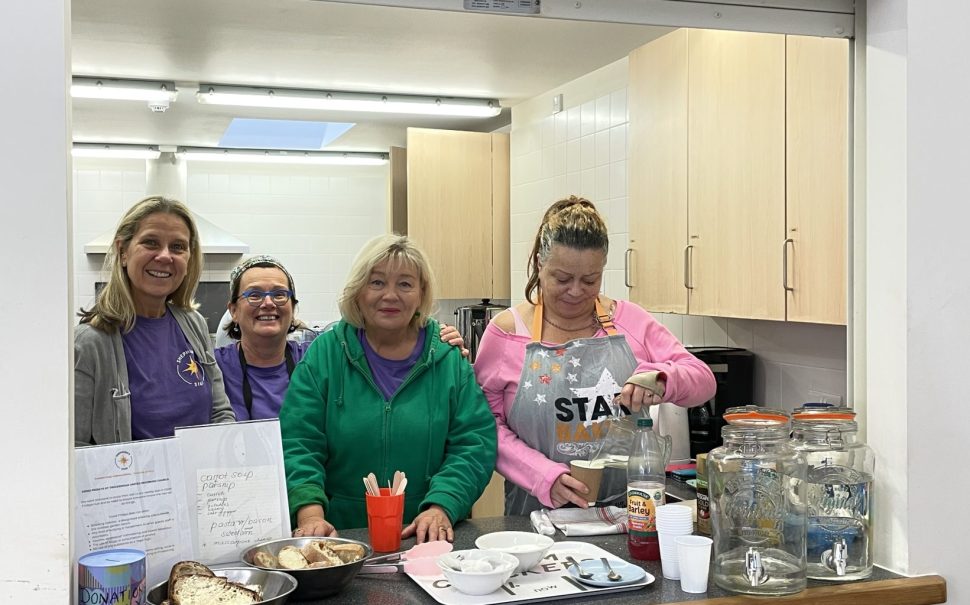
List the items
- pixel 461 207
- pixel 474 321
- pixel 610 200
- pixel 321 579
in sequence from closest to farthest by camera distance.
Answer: pixel 321 579, pixel 610 200, pixel 474 321, pixel 461 207

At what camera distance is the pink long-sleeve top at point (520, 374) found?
2.15 meters

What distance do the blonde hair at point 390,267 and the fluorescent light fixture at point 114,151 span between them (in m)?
4.95

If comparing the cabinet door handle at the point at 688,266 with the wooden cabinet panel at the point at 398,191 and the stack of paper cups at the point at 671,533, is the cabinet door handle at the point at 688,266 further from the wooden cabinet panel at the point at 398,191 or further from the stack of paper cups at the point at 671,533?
the wooden cabinet panel at the point at 398,191

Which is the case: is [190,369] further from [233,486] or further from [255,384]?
[233,486]

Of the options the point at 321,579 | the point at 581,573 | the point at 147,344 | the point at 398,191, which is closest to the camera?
the point at 321,579

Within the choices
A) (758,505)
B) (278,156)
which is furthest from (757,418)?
(278,156)

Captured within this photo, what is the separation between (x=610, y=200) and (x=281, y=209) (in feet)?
11.8

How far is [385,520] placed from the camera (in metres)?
1.80

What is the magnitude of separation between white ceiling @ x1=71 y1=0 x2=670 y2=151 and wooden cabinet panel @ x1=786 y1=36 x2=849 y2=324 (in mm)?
1210

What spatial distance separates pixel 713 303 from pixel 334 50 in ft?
7.04

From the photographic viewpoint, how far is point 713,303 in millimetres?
3053

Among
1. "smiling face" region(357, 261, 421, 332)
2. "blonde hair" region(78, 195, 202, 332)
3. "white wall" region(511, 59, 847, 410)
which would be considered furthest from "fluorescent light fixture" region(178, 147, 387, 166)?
"smiling face" region(357, 261, 421, 332)

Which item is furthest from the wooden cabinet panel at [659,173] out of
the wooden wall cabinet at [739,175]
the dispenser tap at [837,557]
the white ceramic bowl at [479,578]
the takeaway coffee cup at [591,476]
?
the white ceramic bowl at [479,578]

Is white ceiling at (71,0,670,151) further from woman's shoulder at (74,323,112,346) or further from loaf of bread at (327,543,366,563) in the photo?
loaf of bread at (327,543,366,563)
